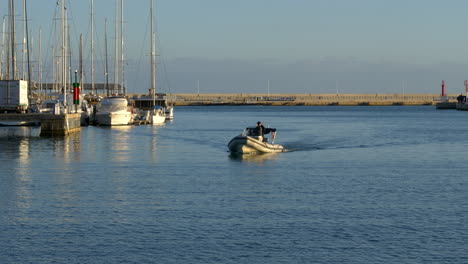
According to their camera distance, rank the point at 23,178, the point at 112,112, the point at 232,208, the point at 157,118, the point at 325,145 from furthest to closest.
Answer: the point at 157,118, the point at 112,112, the point at 325,145, the point at 23,178, the point at 232,208

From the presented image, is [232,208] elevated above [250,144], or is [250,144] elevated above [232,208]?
[250,144]

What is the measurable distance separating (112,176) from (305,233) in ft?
56.2

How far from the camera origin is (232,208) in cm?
2861

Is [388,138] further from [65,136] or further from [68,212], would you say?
[68,212]

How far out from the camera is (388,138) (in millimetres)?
75125

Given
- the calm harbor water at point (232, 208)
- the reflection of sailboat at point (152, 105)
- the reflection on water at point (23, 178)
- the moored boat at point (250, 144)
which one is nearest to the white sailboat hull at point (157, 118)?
the reflection of sailboat at point (152, 105)

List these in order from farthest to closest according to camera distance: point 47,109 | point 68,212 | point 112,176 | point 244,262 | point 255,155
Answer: point 47,109 < point 255,155 < point 112,176 < point 68,212 < point 244,262

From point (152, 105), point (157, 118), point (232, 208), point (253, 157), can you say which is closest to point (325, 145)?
point (253, 157)

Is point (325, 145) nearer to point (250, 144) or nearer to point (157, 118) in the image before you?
point (250, 144)

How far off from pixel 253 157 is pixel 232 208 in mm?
20652

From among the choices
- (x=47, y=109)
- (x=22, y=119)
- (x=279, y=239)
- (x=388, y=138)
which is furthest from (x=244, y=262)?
(x=47, y=109)

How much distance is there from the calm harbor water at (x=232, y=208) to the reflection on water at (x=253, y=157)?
0.14 metres

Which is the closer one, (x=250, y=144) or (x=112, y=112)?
(x=250, y=144)

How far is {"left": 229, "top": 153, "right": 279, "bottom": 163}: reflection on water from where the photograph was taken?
47531 millimetres
